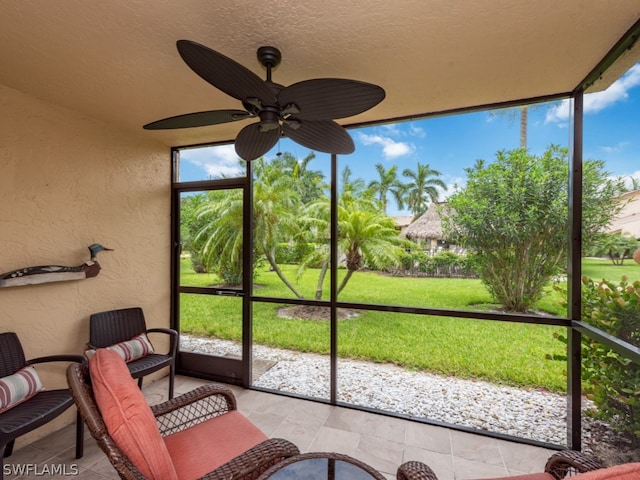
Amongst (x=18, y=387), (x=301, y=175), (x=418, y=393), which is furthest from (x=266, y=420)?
(x=301, y=175)

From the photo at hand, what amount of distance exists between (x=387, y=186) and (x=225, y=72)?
7.45 ft

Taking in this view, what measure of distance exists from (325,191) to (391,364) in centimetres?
194

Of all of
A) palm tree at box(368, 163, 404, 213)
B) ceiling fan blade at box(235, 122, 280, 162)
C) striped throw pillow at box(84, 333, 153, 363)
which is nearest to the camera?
ceiling fan blade at box(235, 122, 280, 162)

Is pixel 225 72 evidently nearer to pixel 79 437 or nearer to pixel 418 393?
pixel 79 437

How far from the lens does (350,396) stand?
281 cm

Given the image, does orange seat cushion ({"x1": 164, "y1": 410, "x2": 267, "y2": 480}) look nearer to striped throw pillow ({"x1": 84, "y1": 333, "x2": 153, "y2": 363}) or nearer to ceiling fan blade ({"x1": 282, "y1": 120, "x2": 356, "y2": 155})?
striped throw pillow ({"x1": 84, "y1": 333, "x2": 153, "y2": 363})

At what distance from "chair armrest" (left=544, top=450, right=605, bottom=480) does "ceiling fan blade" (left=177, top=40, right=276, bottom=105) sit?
6.44ft

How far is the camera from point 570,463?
4.11 feet

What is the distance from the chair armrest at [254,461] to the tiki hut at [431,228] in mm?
2011

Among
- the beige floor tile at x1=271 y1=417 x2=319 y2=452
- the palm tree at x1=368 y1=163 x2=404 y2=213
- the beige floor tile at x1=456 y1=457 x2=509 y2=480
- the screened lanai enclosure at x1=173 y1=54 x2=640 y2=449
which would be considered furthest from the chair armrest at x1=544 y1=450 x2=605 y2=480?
the palm tree at x1=368 y1=163 x2=404 y2=213

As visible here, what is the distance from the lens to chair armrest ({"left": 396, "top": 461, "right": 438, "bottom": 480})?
1.15 metres

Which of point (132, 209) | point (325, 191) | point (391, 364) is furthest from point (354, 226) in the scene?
point (132, 209)

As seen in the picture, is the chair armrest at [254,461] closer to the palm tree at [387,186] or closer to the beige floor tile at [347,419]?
the beige floor tile at [347,419]

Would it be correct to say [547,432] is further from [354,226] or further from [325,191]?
[325,191]
